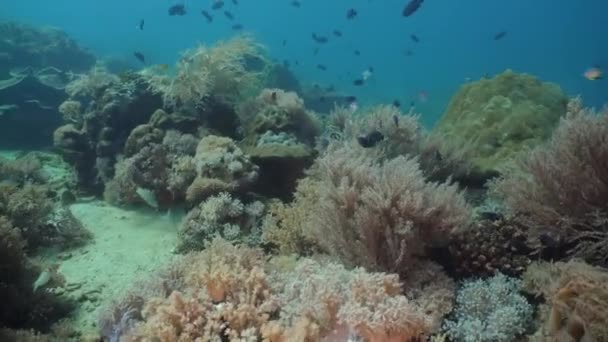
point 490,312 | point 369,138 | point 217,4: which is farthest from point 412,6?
point 490,312

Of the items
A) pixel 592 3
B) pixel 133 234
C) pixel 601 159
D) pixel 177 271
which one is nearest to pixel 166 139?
pixel 133 234

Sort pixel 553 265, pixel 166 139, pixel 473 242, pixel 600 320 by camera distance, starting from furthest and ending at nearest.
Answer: pixel 166 139 < pixel 473 242 < pixel 553 265 < pixel 600 320

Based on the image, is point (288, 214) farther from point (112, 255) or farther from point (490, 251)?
point (112, 255)

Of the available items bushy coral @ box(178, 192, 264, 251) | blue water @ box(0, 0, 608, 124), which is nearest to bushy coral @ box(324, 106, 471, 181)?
bushy coral @ box(178, 192, 264, 251)

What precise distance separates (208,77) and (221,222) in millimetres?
4191

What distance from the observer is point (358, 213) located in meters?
4.29

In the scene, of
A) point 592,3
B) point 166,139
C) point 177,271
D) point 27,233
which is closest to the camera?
point 177,271

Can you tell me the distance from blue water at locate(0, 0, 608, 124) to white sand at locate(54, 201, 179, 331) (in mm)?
56379

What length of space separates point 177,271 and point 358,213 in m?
2.20

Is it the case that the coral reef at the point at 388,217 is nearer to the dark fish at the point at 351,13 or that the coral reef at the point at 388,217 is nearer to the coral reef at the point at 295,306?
the coral reef at the point at 295,306

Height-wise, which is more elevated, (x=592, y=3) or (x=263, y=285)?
(x=592, y=3)

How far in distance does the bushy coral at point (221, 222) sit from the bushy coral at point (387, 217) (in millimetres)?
1878

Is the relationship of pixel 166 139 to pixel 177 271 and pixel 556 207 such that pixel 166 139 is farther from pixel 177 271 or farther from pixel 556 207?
pixel 556 207

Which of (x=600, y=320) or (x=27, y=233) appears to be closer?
(x=600, y=320)
